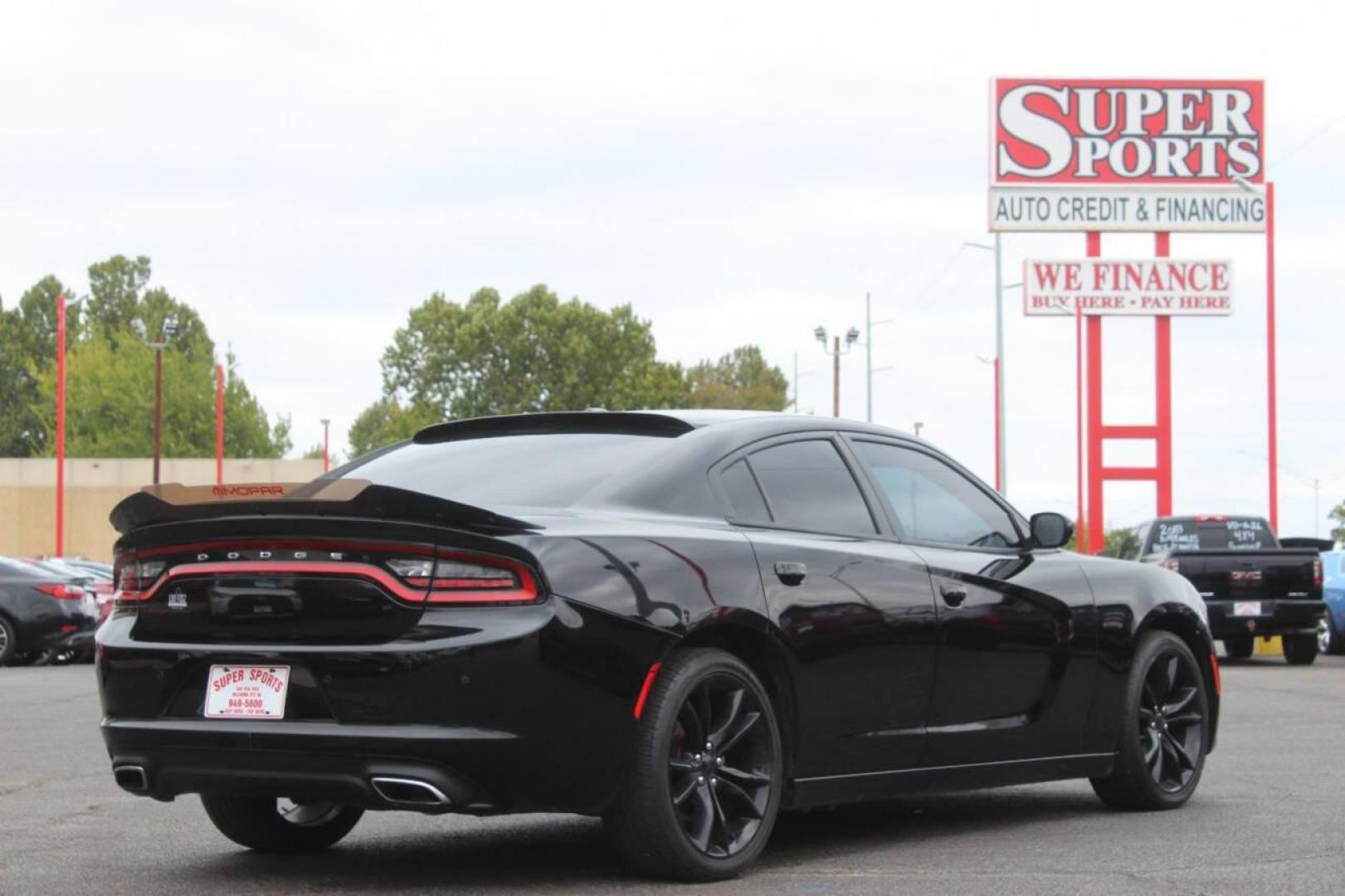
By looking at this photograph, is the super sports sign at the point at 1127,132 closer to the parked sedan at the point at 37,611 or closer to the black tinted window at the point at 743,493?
the parked sedan at the point at 37,611

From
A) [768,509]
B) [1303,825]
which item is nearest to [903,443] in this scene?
[768,509]

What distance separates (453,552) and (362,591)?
11.3 inches

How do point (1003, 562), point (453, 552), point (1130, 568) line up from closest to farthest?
point (453, 552)
point (1003, 562)
point (1130, 568)

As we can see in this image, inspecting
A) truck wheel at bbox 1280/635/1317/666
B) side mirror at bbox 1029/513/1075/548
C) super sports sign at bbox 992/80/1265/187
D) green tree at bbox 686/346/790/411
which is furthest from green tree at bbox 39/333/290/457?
side mirror at bbox 1029/513/1075/548

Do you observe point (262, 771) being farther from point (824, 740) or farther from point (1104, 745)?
point (1104, 745)

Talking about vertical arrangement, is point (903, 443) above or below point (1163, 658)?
above

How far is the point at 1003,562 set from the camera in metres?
8.12

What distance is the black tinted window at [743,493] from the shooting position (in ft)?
23.1

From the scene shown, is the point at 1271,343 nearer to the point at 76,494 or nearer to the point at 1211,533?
the point at 1211,533

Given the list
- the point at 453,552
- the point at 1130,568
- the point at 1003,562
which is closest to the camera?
the point at 453,552

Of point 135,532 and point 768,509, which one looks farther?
point 768,509

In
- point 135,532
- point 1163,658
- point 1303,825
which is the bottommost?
point 1303,825

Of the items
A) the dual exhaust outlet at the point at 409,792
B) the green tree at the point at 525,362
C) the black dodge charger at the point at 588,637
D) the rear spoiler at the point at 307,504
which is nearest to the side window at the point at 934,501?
the black dodge charger at the point at 588,637

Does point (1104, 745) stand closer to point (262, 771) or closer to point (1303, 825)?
point (1303, 825)
